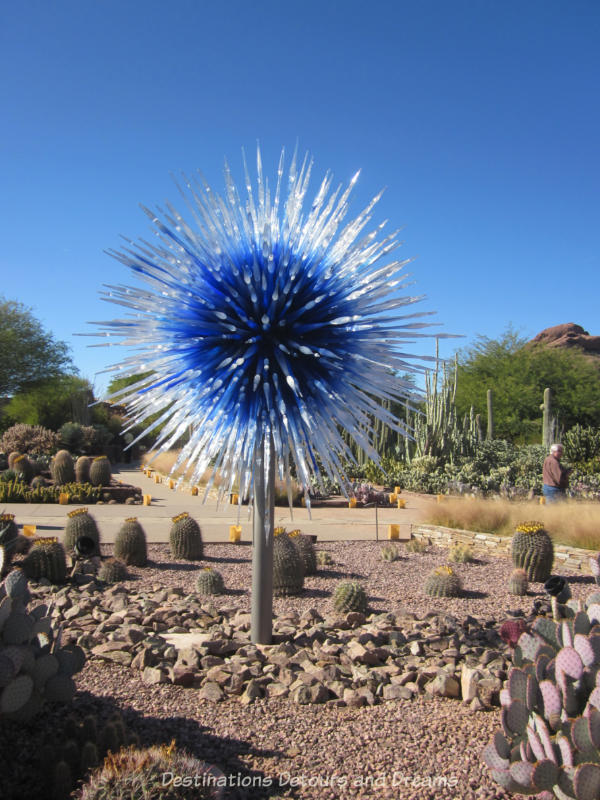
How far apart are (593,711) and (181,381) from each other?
2.74 meters

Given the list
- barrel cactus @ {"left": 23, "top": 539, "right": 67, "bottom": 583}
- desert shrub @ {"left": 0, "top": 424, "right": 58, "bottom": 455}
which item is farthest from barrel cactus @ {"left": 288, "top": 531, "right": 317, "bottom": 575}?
desert shrub @ {"left": 0, "top": 424, "right": 58, "bottom": 455}

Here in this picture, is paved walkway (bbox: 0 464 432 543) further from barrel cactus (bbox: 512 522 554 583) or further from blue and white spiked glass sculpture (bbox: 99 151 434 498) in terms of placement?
blue and white spiked glass sculpture (bbox: 99 151 434 498)

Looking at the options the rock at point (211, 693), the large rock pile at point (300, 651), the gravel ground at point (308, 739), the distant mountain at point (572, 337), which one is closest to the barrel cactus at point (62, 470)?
the large rock pile at point (300, 651)

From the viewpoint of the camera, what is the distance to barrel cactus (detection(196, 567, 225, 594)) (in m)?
6.58

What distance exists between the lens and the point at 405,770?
10.3ft

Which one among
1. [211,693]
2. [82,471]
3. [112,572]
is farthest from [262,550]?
[82,471]

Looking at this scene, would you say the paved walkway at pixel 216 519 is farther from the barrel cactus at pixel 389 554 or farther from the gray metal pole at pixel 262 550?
the gray metal pole at pixel 262 550

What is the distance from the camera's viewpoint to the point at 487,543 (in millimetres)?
9617

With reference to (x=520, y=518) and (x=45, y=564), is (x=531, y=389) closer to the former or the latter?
(x=520, y=518)

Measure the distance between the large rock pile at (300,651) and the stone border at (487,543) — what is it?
3555 millimetres

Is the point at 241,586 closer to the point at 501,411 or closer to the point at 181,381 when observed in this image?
the point at 181,381

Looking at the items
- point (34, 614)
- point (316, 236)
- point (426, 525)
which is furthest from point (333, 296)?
point (426, 525)

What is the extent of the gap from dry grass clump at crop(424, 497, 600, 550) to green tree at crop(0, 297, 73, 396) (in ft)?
109

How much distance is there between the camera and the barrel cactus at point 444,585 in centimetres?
665
